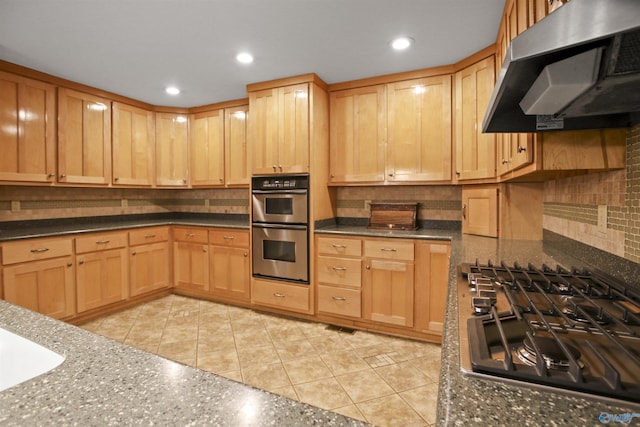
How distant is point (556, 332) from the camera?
736mm

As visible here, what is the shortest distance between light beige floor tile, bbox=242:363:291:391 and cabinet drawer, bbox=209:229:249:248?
1.47m

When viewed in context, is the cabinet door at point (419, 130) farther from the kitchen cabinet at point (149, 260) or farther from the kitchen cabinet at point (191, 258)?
the kitchen cabinet at point (149, 260)

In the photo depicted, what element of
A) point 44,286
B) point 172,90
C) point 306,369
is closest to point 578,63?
point 306,369

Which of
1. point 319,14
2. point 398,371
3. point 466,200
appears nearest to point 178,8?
point 319,14

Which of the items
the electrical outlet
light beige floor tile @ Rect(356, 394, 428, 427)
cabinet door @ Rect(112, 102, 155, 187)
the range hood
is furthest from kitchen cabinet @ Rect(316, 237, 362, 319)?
cabinet door @ Rect(112, 102, 155, 187)

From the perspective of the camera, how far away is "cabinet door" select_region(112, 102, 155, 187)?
358cm

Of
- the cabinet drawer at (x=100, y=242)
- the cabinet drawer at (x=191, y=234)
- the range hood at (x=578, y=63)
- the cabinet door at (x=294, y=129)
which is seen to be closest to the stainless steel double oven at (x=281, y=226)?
the cabinet door at (x=294, y=129)

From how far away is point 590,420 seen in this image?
46cm

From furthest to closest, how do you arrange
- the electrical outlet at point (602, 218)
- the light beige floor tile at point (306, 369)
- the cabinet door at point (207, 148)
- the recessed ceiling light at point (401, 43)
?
1. the cabinet door at point (207, 148)
2. the recessed ceiling light at point (401, 43)
3. the light beige floor tile at point (306, 369)
4. the electrical outlet at point (602, 218)

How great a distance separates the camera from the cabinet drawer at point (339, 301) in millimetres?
2938

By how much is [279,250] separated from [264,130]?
124cm

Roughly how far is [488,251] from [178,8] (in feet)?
8.00

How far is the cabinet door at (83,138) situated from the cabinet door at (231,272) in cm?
146

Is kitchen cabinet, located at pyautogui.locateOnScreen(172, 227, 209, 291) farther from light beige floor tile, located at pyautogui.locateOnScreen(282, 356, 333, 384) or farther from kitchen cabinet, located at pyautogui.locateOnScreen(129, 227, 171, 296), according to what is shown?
light beige floor tile, located at pyautogui.locateOnScreen(282, 356, 333, 384)
